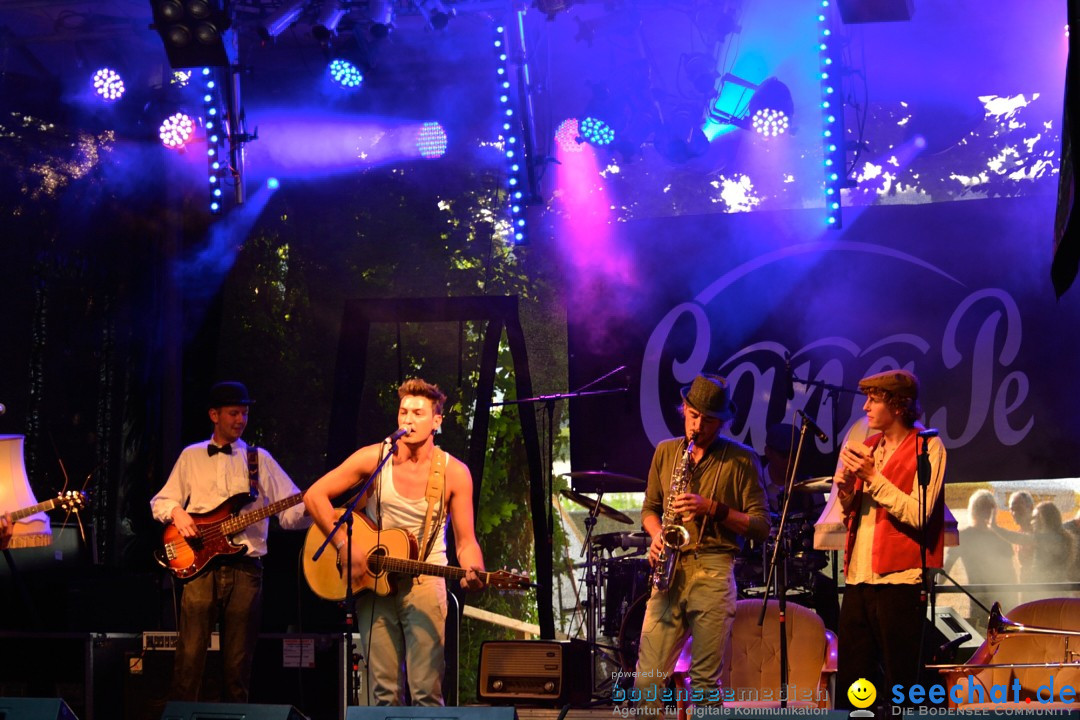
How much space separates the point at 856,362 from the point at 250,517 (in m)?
4.78

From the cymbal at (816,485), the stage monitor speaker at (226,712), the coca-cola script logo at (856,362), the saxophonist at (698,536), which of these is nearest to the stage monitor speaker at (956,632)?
the coca-cola script logo at (856,362)

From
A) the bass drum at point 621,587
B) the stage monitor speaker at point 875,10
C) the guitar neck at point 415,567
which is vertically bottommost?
the bass drum at point 621,587

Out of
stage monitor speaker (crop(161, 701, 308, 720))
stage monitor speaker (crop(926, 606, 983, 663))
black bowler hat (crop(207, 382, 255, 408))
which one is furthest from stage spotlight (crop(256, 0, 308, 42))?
stage monitor speaker (crop(926, 606, 983, 663))

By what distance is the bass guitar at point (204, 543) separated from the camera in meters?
7.12

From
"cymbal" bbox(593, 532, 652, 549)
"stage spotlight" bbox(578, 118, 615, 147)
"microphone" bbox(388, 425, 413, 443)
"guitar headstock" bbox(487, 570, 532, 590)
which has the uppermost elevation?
"stage spotlight" bbox(578, 118, 615, 147)

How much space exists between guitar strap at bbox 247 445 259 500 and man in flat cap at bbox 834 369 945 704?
Result: 3763 mm

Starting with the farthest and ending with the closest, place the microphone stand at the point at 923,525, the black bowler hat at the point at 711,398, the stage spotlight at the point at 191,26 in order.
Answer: the stage spotlight at the point at 191,26 → the black bowler hat at the point at 711,398 → the microphone stand at the point at 923,525

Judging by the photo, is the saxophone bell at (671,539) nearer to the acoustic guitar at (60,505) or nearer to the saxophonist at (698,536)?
the saxophonist at (698,536)

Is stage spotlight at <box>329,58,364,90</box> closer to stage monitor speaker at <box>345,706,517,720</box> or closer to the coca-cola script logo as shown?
the coca-cola script logo

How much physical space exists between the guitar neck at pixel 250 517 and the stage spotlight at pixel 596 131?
392 centimetres

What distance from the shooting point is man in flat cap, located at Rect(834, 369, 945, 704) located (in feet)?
18.0

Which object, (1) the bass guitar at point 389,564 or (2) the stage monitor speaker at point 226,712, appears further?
(1) the bass guitar at point 389,564

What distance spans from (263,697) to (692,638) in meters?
3.18

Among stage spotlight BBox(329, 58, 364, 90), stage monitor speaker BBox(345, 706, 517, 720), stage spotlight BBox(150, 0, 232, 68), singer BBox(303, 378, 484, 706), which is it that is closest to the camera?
stage monitor speaker BBox(345, 706, 517, 720)
